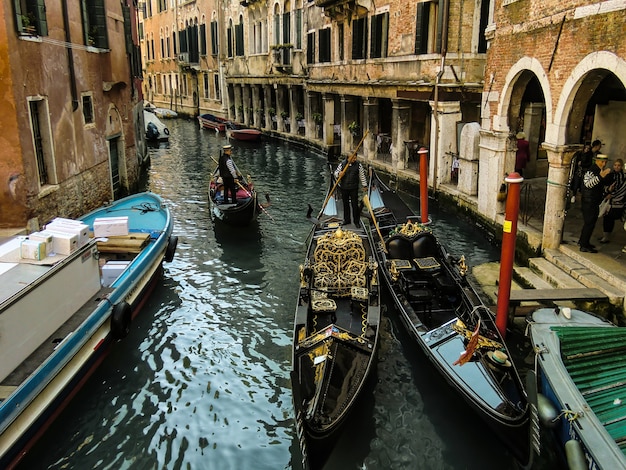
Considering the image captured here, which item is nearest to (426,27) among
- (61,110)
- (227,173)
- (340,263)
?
(227,173)

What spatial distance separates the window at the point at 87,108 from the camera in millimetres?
10703

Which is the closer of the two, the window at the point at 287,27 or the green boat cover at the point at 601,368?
the green boat cover at the point at 601,368

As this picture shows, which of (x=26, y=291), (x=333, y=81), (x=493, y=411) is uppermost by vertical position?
(x=333, y=81)

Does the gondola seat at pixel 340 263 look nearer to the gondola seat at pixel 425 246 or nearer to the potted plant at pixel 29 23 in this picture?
the gondola seat at pixel 425 246

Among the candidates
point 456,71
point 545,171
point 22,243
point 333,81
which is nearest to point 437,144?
point 456,71

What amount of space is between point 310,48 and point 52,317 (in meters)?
17.5

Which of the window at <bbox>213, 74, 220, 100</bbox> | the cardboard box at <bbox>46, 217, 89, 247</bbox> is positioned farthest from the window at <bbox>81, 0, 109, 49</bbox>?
the window at <bbox>213, 74, 220, 100</bbox>

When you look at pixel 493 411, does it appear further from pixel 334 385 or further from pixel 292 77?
pixel 292 77

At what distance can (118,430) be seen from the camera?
5266 millimetres

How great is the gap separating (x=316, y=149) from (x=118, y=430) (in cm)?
1660

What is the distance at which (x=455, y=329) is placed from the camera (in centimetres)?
556

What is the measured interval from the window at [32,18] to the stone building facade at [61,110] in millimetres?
15

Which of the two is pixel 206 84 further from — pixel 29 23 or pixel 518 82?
pixel 518 82

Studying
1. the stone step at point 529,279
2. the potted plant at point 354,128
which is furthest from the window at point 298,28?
the stone step at point 529,279
